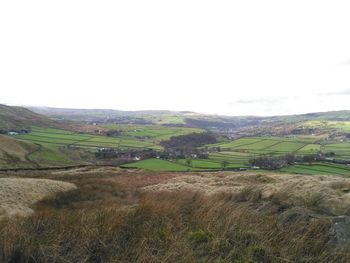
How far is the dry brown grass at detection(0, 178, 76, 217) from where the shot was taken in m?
19.0

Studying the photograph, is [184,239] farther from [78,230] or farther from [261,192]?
[261,192]

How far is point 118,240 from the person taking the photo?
5.79 meters

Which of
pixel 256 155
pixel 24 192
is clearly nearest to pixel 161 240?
pixel 24 192

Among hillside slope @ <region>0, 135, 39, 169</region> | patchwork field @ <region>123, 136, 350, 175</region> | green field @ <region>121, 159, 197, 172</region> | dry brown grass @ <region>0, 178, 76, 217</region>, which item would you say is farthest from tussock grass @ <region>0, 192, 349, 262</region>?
hillside slope @ <region>0, 135, 39, 169</region>

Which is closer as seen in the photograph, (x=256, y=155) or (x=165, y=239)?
(x=165, y=239)

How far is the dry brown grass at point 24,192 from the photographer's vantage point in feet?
62.3

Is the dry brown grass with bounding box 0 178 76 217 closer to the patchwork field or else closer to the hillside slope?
the patchwork field

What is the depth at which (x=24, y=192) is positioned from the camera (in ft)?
74.2

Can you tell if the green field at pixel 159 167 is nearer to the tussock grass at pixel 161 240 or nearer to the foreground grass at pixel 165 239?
the foreground grass at pixel 165 239

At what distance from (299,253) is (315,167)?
2404 inches

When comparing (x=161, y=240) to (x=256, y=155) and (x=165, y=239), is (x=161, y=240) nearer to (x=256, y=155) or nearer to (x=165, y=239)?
(x=165, y=239)

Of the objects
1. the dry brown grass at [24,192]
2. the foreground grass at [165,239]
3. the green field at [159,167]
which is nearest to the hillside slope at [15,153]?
the green field at [159,167]

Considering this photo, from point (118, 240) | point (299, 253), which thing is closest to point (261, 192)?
point (299, 253)

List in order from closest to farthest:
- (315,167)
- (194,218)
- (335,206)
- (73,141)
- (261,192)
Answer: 1. (194,218)
2. (335,206)
3. (261,192)
4. (315,167)
5. (73,141)
